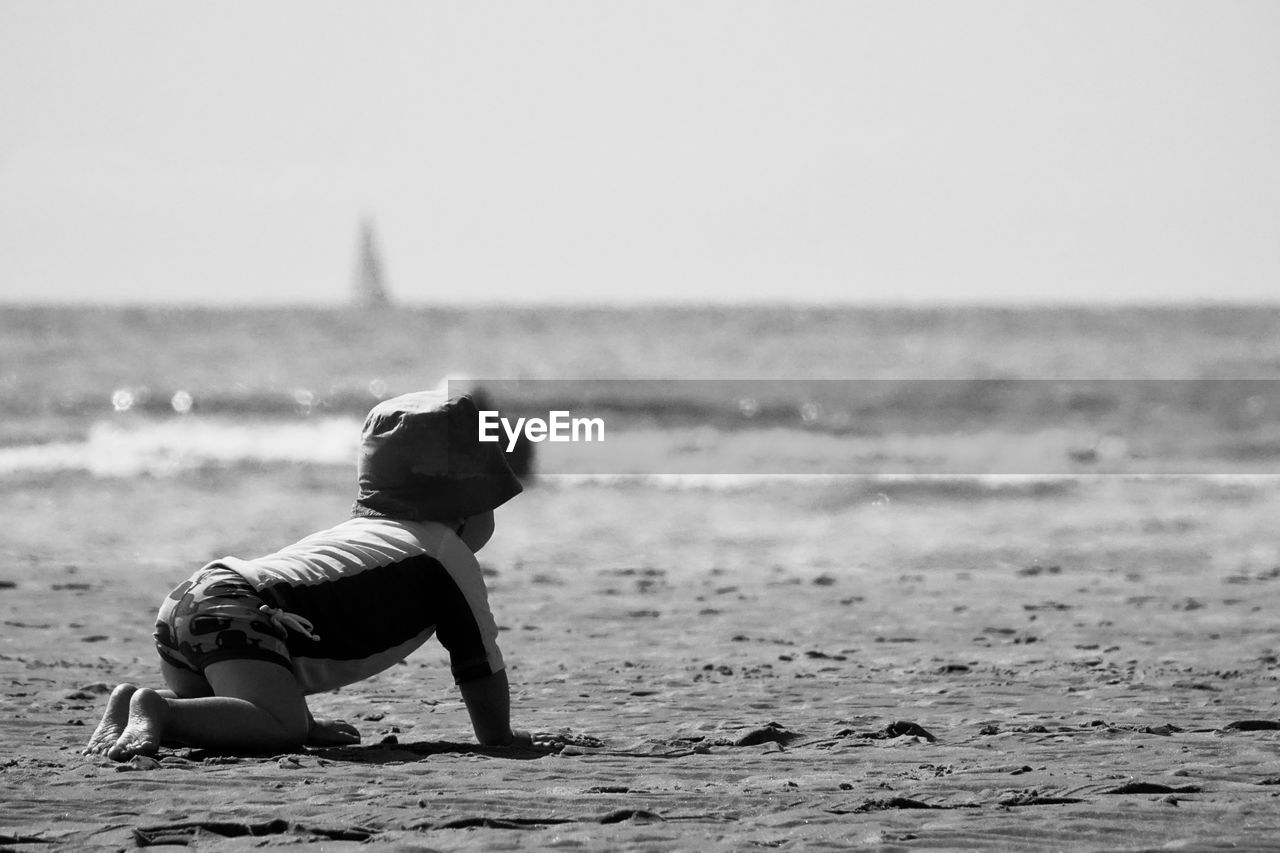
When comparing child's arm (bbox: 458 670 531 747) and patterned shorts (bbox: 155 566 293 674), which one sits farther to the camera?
child's arm (bbox: 458 670 531 747)

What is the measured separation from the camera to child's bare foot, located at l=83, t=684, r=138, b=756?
374 centimetres

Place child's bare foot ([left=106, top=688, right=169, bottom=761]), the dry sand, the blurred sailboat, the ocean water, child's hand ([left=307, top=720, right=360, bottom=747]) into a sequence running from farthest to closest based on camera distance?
the blurred sailboat, the ocean water, child's hand ([left=307, top=720, right=360, bottom=747]), child's bare foot ([left=106, top=688, right=169, bottom=761]), the dry sand

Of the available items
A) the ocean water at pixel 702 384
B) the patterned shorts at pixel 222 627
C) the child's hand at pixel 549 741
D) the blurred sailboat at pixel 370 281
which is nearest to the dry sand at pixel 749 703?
the child's hand at pixel 549 741

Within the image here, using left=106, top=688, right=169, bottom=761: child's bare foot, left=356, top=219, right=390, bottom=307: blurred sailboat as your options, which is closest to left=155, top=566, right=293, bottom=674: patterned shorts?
left=106, top=688, right=169, bottom=761: child's bare foot

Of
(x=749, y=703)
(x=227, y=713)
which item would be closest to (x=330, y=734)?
(x=227, y=713)

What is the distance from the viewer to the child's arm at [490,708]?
399 centimetres

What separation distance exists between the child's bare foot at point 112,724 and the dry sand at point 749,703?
0.21 ft

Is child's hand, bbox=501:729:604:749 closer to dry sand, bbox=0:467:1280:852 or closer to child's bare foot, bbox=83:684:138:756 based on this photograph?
dry sand, bbox=0:467:1280:852

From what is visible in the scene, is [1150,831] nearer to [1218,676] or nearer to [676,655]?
[1218,676]

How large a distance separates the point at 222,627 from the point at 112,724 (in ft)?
1.26

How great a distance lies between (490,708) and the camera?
13.1 feet

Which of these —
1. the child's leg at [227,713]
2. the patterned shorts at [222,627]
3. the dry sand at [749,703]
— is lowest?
the dry sand at [749,703]

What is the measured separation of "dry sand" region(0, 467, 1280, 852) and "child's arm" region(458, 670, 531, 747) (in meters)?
0.07

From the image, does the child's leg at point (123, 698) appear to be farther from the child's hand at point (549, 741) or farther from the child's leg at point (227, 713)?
the child's hand at point (549, 741)
